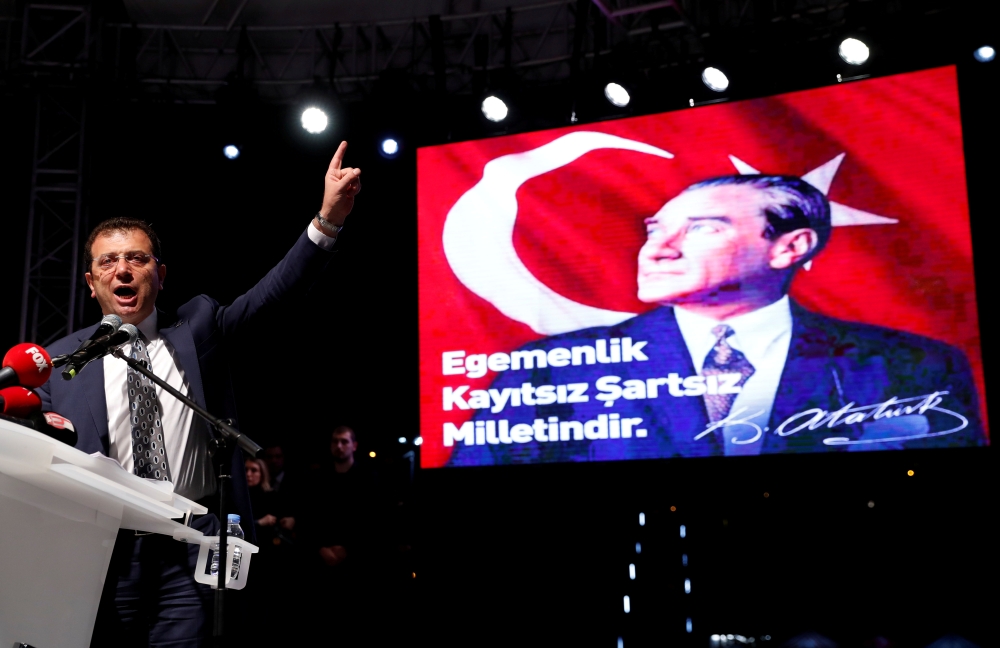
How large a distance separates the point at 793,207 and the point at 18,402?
4.87m

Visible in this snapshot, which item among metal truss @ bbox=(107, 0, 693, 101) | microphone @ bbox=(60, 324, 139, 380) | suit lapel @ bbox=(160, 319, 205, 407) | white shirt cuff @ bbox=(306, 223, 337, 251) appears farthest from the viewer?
metal truss @ bbox=(107, 0, 693, 101)

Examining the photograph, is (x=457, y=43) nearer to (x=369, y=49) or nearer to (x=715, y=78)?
(x=369, y=49)

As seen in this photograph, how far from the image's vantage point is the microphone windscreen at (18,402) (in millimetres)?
1362

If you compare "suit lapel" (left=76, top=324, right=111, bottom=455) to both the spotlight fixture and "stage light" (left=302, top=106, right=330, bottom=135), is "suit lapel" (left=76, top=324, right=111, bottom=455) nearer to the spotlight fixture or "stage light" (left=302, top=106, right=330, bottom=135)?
the spotlight fixture

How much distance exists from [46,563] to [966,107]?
5.82 meters

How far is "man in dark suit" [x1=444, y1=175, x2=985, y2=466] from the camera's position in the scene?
5168 mm

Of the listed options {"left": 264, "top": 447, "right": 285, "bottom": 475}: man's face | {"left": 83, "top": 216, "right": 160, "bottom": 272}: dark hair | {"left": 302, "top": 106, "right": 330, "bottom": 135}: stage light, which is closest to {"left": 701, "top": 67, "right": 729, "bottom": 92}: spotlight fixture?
{"left": 302, "top": 106, "right": 330, "bottom": 135}: stage light

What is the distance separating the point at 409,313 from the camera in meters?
7.32

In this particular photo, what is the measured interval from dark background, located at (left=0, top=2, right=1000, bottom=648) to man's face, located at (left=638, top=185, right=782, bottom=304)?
2.30 feet

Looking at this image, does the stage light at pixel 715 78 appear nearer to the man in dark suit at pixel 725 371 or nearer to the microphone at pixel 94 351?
the man in dark suit at pixel 725 371

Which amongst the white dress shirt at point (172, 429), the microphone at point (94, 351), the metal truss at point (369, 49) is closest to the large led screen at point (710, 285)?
the metal truss at point (369, 49)

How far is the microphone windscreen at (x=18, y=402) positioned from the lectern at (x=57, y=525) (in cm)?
11

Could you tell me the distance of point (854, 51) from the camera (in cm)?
550
